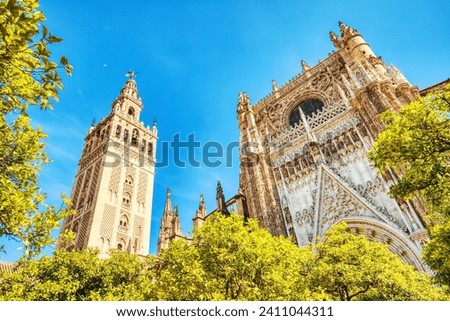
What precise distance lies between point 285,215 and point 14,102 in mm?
15207

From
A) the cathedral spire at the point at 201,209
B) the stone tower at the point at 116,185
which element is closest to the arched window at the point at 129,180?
the stone tower at the point at 116,185

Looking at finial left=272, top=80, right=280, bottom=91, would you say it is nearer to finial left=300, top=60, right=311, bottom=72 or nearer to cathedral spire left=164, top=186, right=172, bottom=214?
finial left=300, top=60, right=311, bottom=72

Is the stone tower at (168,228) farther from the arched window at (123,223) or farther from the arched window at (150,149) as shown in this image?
the arched window at (150,149)

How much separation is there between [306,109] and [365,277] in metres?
15.0

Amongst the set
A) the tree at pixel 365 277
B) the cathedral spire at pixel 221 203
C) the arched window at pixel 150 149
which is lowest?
the tree at pixel 365 277

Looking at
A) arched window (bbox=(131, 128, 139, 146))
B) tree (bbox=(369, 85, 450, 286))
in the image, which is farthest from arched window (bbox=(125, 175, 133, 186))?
tree (bbox=(369, 85, 450, 286))

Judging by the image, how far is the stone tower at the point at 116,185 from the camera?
2973cm

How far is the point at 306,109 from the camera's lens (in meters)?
22.4

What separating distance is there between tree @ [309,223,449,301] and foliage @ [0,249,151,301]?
732 centimetres

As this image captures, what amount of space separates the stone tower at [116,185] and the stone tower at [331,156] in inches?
633

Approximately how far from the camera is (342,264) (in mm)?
9883

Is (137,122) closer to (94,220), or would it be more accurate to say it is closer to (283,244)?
(94,220)

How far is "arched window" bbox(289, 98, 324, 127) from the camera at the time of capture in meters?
21.7
